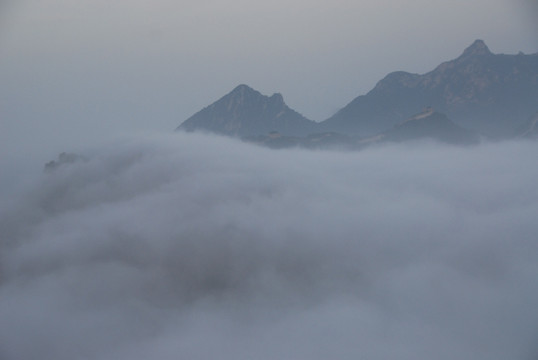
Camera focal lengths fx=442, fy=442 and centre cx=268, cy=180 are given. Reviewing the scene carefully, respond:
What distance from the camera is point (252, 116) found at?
166 meters

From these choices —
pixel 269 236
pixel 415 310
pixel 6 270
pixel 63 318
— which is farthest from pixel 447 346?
pixel 6 270

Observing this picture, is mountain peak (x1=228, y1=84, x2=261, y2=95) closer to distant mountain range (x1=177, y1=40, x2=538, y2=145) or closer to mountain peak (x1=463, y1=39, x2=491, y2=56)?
distant mountain range (x1=177, y1=40, x2=538, y2=145)

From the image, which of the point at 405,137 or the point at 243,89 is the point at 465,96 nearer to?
the point at 405,137

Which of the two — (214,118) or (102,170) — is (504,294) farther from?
(214,118)

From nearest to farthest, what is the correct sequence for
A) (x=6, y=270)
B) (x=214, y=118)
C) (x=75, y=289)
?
1. (x=75, y=289)
2. (x=6, y=270)
3. (x=214, y=118)

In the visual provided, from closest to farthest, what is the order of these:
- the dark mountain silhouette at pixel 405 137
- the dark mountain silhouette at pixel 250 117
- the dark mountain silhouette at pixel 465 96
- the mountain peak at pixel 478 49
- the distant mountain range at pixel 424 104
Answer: the dark mountain silhouette at pixel 405 137 < the dark mountain silhouette at pixel 465 96 < the distant mountain range at pixel 424 104 < the dark mountain silhouette at pixel 250 117 < the mountain peak at pixel 478 49

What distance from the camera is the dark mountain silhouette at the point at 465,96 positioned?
159375 mm

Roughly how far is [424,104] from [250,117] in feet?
218

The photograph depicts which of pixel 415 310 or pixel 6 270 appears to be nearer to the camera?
pixel 415 310

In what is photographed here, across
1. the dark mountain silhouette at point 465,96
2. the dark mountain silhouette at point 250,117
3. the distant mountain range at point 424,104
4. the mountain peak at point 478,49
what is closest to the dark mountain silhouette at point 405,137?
Result: the distant mountain range at point 424,104

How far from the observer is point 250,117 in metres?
166

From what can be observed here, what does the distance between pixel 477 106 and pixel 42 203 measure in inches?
5774

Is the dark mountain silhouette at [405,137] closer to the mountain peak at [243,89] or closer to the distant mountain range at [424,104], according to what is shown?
the distant mountain range at [424,104]

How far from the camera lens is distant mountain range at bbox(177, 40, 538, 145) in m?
160
